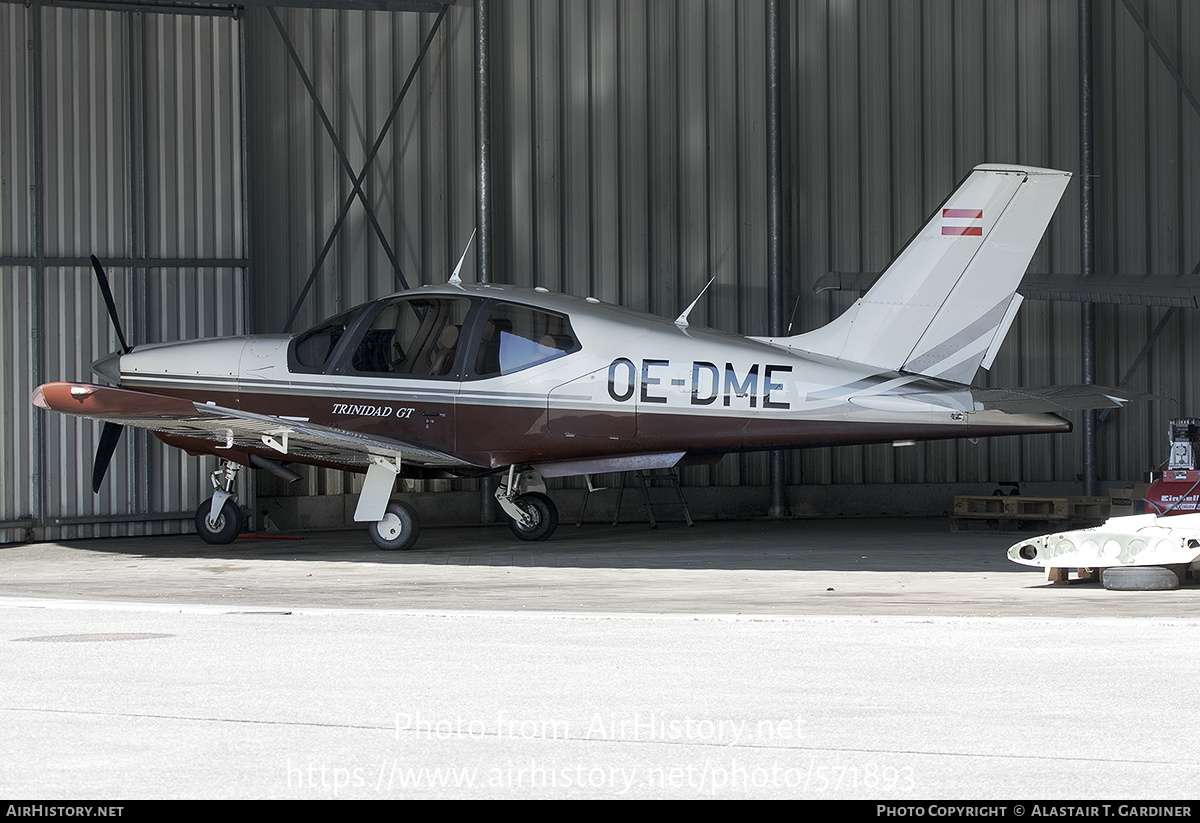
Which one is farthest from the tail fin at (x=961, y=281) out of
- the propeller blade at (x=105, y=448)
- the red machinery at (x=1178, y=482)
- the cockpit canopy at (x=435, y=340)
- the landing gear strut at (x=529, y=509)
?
the propeller blade at (x=105, y=448)

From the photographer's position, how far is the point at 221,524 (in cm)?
1352

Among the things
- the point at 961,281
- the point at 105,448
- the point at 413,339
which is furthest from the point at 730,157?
the point at 105,448

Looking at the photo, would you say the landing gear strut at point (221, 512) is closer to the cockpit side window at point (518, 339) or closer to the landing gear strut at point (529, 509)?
the landing gear strut at point (529, 509)

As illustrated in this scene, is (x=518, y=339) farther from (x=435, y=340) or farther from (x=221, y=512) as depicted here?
(x=221, y=512)

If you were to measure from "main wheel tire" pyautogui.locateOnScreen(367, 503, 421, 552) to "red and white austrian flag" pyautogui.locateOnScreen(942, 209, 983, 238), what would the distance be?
540 cm

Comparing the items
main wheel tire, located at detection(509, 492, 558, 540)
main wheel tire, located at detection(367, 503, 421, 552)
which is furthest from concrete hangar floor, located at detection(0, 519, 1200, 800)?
main wheel tire, located at detection(509, 492, 558, 540)

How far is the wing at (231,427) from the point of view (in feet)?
34.3

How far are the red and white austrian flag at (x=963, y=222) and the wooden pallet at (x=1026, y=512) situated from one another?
3144mm

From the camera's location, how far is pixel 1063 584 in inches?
352

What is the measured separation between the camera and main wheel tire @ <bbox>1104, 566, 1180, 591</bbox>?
8367 mm

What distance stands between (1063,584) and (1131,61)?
425 inches

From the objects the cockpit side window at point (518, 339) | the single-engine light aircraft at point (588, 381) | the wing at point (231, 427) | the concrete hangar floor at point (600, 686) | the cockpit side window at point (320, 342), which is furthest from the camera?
the cockpit side window at point (320, 342)

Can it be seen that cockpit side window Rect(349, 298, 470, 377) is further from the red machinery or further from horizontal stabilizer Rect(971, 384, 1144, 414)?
the red machinery

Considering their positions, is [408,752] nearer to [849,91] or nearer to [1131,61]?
[849,91]
